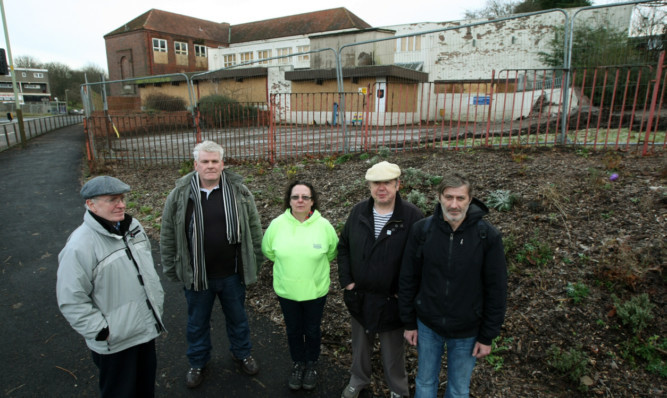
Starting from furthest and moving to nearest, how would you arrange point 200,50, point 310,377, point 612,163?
point 200,50 → point 612,163 → point 310,377

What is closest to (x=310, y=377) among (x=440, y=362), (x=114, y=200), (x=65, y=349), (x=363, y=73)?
(x=440, y=362)

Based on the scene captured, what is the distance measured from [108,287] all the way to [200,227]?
0.78m

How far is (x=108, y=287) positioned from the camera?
7.78 ft

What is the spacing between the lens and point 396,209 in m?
2.71

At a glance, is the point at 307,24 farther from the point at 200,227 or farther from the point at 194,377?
the point at 194,377

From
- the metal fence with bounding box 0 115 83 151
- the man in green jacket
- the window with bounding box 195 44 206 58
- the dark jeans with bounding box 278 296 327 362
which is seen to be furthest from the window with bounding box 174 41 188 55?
the dark jeans with bounding box 278 296 327 362

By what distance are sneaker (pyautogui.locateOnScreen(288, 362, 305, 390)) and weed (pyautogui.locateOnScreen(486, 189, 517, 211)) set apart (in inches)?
131

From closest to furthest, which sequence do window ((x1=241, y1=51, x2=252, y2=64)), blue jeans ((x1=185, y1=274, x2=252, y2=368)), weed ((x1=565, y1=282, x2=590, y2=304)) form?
blue jeans ((x1=185, y1=274, x2=252, y2=368)), weed ((x1=565, y1=282, x2=590, y2=304)), window ((x1=241, y1=51, x2=252, y2=64))

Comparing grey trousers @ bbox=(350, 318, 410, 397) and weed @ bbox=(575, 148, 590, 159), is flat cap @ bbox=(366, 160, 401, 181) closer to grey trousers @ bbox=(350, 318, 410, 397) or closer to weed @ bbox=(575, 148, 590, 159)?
Answer: grey trousers @ bbox=(350, 318, 410, 397)

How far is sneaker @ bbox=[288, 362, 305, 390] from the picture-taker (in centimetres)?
306

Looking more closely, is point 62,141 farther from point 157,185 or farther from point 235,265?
point 235,265

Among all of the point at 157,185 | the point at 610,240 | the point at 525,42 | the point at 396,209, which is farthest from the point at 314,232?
the point at 525,42

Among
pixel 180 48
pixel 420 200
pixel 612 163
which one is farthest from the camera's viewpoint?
pixel 180 48

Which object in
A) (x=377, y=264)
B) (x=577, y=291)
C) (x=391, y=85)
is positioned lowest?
(x=577, y=291)
